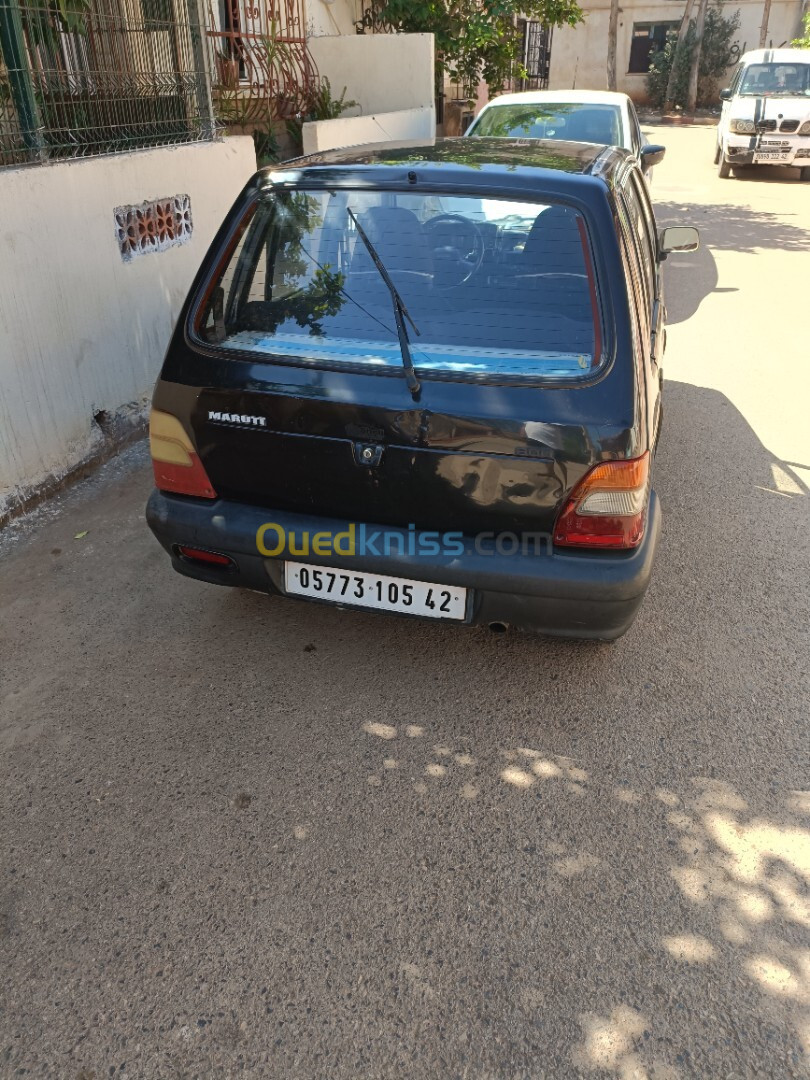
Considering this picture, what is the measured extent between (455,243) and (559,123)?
6.16 meters

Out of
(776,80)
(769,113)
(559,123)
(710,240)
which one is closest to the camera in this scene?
(559,123)

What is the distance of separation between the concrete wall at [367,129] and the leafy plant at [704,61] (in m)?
20.8

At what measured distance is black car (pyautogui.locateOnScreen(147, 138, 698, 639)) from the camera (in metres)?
2.55

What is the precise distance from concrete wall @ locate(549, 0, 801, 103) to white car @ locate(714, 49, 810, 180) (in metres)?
17.3

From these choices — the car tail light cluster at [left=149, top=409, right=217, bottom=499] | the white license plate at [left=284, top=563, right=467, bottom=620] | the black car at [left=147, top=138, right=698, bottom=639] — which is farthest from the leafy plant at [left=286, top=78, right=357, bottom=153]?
the white license plate at [left=284, top=563, right=467, bottom=620]

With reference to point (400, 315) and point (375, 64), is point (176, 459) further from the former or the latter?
point (375, 64)

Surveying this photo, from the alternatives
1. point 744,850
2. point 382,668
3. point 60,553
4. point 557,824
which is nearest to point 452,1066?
point 557,824

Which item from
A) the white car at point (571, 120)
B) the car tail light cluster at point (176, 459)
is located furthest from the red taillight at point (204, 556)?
the white car at point (571, 120)

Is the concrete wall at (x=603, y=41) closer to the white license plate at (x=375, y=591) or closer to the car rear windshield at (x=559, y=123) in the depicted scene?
the car rear windshield at (x=559, y=123)

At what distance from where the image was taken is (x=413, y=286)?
108 inches

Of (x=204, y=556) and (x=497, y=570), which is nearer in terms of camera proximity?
(x=497, y=570)

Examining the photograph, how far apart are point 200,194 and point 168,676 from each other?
394 centimetres

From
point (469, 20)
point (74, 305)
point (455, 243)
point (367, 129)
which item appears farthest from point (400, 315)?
point (469, 20)

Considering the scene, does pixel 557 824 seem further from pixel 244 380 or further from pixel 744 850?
pixel 244 380
